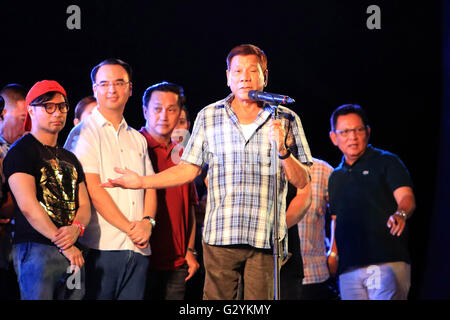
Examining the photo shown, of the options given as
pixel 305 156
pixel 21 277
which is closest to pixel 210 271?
pixel 305 156

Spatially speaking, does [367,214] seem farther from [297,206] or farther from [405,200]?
[297,206]

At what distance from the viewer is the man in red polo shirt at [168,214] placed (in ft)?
12.2

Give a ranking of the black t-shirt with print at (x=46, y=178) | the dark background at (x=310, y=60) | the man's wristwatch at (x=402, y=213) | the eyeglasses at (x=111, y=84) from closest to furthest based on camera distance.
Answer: the black t-shirt with print at (x=46, y=178) < the eyeglasses at (x=111, y=84) < the man's wristwatch at (x=402, y=213) < the dark background at (x=310, y=60)

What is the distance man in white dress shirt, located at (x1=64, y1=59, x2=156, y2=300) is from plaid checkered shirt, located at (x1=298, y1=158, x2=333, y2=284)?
1.26 meters

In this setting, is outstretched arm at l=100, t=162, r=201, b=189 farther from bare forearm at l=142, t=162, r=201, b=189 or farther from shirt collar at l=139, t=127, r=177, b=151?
shirt collar at l=139, t=127, r=177, b=151

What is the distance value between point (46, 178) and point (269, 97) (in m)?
1.31

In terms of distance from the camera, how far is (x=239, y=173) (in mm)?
2982

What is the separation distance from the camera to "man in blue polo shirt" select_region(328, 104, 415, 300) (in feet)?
13.7

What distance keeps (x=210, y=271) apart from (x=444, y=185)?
11.2 feet

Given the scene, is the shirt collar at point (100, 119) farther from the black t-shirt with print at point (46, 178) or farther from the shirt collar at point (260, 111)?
the shirt collar at point (260, 111)

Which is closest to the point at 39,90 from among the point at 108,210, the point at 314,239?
the point at 108,210

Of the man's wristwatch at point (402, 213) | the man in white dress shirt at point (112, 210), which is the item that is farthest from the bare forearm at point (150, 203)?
the man's wristwatch at point (402, 213)

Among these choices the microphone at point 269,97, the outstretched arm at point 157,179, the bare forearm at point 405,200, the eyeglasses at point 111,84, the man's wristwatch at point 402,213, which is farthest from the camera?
the bare forearm at point 405,200

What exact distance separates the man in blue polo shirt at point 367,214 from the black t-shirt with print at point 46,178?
2028 mm
